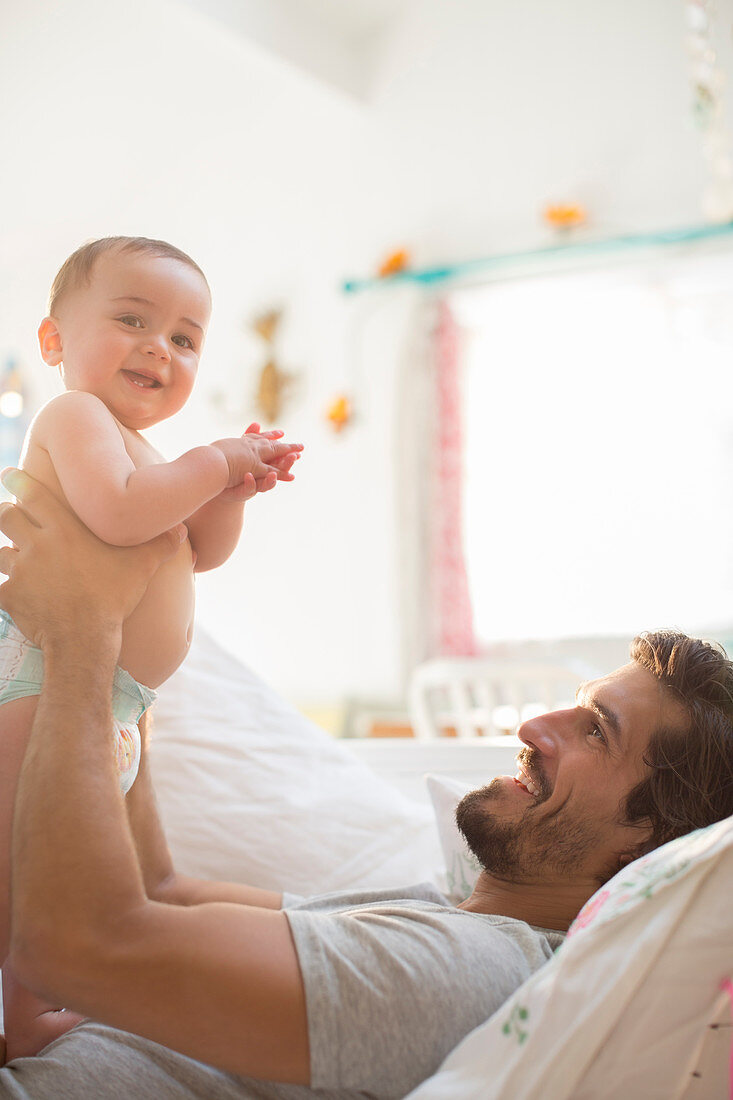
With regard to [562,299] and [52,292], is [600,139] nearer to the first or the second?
[562,299]

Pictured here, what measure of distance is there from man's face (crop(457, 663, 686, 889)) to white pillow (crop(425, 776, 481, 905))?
0.19 metres

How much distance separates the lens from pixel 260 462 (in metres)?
1.06

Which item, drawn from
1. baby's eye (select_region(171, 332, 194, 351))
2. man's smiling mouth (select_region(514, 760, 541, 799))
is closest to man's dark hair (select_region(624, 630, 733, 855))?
man's smiling mouth (select_region(514, 760, 541, 799))

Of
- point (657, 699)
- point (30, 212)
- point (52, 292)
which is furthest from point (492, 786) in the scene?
point (30, 212)

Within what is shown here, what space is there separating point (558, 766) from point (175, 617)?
48 centimetres

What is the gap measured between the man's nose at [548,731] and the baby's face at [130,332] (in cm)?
58

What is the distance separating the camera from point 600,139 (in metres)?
3.87

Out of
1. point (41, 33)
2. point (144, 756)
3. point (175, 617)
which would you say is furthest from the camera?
point (41, 33)

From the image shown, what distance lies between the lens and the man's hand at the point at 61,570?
0.94 metres

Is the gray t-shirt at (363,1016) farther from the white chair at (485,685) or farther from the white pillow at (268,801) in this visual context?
the white chair at (485,685)

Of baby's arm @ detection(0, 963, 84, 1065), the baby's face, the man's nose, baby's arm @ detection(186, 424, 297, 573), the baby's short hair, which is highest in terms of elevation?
the baby's short hair

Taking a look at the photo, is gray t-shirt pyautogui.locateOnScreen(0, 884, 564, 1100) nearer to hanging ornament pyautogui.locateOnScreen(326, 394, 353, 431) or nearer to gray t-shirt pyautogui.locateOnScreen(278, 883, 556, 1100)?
gray t-shirt pyautogui.locateOnScreen(278, 883, 556, 1100)

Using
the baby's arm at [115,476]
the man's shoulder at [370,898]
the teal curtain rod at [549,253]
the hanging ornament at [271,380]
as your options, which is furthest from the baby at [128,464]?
the hanging ornament at [271,380]

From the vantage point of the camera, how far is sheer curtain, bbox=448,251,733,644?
150 inches
